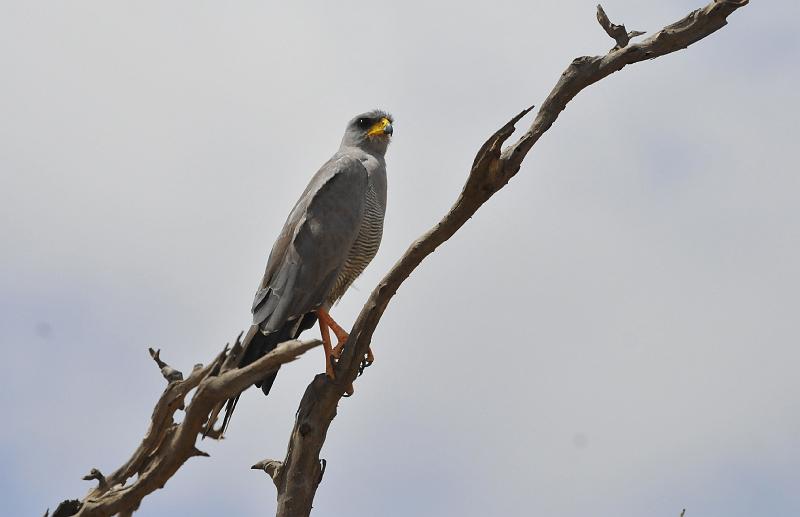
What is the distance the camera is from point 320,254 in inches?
364

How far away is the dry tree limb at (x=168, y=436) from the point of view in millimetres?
6629

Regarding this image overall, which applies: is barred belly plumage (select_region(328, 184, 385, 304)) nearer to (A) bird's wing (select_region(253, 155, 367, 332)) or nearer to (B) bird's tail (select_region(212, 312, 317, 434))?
(A) bird's wing (select_region(253, 155, 367, 332))

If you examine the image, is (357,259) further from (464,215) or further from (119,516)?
(119,516)

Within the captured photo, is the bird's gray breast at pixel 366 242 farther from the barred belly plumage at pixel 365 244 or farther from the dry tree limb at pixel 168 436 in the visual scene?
the dry tree limb at pixel 168 436

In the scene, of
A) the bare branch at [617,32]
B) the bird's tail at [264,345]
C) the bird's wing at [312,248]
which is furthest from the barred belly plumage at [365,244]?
the bare branch at [617,32]

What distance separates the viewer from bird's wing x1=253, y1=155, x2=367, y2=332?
9008 millimetres

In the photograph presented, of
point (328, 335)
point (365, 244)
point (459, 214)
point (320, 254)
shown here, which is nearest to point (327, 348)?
point (328, 335)

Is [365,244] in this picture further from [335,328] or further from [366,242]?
[335,328]

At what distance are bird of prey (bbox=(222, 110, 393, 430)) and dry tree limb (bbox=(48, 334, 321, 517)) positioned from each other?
159 cm

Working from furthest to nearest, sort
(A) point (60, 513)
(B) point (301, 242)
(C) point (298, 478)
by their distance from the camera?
1. (B) point (301, 242)
2. (C) point (298, 478)
3. (A) point (60, 513)

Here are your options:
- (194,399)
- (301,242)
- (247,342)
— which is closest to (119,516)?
(194,399)

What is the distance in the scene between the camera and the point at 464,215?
23.8 ft

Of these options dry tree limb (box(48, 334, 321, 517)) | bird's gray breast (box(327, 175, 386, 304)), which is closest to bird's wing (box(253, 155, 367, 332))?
bird's gray breast (box(327, 175, 386, 304))

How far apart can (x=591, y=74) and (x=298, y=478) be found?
12.0 ft
